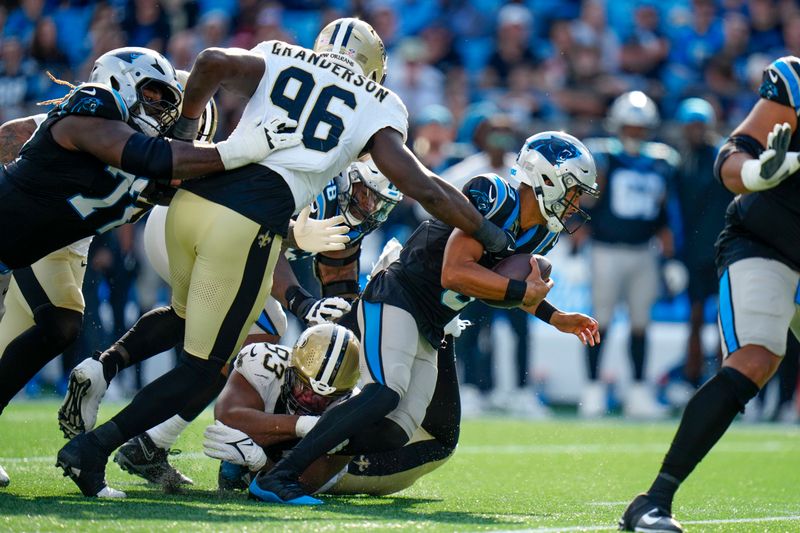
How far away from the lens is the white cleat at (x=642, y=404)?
9320 mm

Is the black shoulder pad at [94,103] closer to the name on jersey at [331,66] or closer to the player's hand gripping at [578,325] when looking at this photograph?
the name on jersey at [331,66]

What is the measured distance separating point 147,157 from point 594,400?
5704 millimetres

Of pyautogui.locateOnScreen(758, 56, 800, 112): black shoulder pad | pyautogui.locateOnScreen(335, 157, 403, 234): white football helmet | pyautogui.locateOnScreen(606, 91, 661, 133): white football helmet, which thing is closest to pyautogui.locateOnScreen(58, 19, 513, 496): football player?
pyautogui.locateOnScreen(335, 157, 403, 234): white football helmet

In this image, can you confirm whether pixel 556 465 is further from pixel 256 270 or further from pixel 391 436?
pixel 256 270

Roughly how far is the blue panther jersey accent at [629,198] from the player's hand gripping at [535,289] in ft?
16.5

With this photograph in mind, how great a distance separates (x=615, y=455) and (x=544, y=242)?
8.25 feet

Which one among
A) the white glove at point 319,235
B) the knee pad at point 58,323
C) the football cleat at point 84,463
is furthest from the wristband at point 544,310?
the knee pad at point 58,323

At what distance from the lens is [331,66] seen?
4871mm

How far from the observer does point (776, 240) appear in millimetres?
4289

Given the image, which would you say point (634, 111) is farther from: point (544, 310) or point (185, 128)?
point (185, 128)

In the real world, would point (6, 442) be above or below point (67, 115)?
below

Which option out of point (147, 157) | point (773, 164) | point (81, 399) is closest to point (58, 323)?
point (81, 399)

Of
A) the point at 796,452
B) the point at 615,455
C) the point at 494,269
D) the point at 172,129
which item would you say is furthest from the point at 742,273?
the point at 796,452

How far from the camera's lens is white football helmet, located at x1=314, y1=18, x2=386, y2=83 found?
5.21 metres
